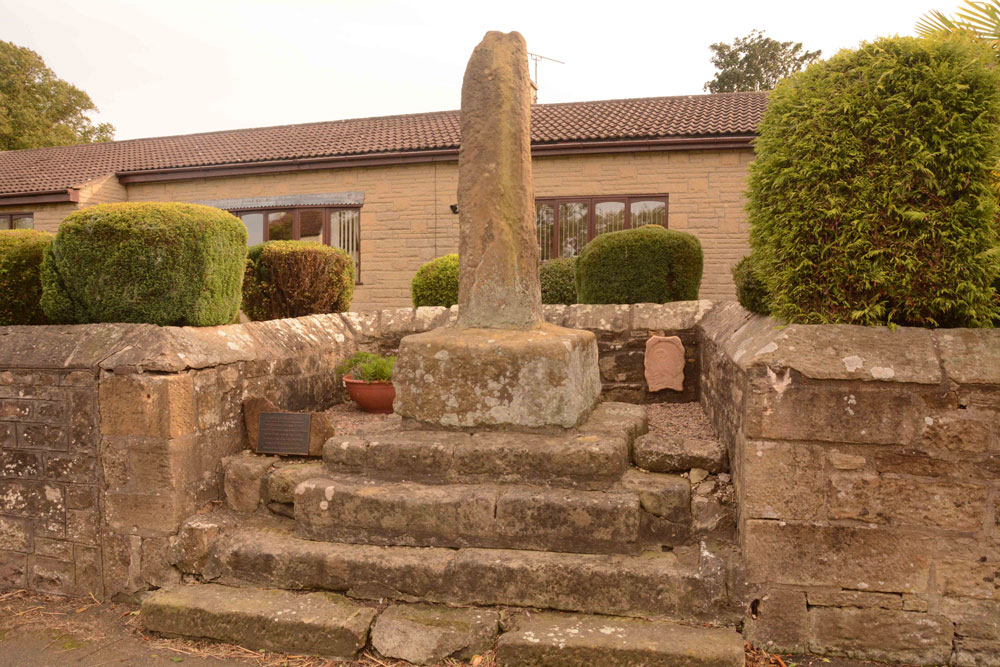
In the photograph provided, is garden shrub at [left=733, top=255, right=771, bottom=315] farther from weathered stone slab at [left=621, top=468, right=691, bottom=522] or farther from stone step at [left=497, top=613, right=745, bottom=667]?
stone step at [left=497, top=613, right=745, bottom=667]

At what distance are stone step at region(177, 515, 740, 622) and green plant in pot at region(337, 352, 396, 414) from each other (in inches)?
61.0

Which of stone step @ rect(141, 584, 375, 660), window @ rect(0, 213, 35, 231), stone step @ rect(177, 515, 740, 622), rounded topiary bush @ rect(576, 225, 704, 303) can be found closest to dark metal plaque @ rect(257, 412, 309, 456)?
stone step @ rect(177, 515, 740, 622)

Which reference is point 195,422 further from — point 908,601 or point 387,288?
point 387,288

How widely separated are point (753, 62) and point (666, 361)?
101 feet

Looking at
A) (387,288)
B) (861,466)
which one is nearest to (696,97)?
(387,288)

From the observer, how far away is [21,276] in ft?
12.6

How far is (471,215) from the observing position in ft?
12.1

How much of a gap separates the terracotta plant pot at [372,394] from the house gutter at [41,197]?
13.3 m

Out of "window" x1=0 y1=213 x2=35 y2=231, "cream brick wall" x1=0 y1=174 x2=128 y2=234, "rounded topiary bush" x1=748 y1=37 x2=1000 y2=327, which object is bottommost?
"rounded topiary bush" x1=748 y1=37 x2=1000 y2=327

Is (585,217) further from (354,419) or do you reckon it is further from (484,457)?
(484,457)

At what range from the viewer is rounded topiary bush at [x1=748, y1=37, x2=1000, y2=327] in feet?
8.56

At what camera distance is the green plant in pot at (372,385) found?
471 centimetres

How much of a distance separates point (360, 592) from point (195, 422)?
1.31 meters

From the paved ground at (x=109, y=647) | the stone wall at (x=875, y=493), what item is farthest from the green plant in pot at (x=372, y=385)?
the stone wall at (x=875, y=493)
